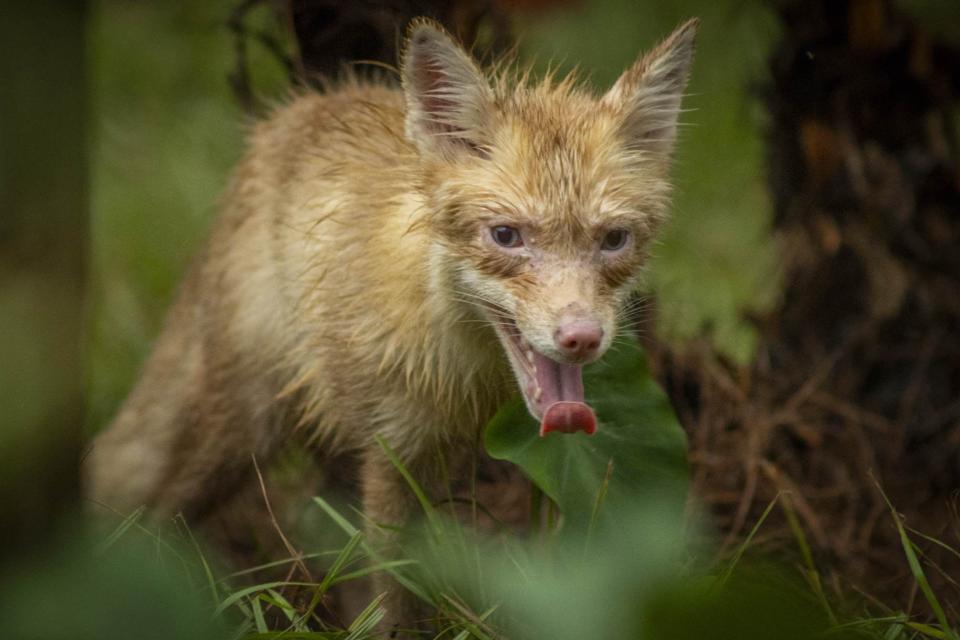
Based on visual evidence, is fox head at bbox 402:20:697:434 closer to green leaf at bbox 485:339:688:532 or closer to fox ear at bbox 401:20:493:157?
fox ear at bbox 401:20:493:157

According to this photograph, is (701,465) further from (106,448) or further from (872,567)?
(106,448)

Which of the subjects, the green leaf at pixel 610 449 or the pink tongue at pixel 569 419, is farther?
the green leaf at pixel 610 449

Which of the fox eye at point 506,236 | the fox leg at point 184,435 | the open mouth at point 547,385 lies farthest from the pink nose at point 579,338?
the fox leg at point 184,435

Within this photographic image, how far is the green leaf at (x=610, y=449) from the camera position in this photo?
3.17m

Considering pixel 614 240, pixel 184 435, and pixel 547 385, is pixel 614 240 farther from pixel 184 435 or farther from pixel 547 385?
pixel 184 435

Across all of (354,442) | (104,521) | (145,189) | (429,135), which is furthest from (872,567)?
(145,189)

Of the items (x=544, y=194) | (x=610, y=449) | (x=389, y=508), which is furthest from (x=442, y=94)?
(x=389, y=508)

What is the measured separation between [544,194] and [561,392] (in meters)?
0.46

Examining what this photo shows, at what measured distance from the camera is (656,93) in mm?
3254

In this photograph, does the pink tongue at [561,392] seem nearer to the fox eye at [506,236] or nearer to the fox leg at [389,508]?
the fox eye at [506,236]

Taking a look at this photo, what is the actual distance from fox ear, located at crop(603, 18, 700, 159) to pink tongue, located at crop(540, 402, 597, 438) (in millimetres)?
764

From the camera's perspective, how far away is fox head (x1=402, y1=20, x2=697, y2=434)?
9.54 ft

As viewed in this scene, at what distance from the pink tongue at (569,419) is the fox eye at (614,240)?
40 centimetres

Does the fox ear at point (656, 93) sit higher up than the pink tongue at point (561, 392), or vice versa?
the fox ear at point (656, 93)
